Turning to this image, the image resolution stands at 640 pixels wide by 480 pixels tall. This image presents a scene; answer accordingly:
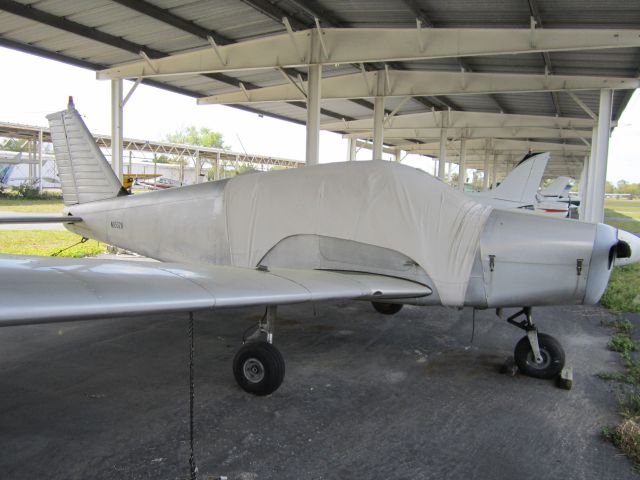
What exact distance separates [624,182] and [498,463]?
216368mm

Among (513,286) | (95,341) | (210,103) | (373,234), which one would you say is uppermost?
(210,103)

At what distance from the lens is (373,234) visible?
4.82 metres

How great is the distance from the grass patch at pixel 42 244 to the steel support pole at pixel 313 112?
242 inches

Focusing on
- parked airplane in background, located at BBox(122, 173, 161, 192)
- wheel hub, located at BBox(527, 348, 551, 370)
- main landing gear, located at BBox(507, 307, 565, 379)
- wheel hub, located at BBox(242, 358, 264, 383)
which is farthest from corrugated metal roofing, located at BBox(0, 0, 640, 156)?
wheel hub, located at BBox(242, 358, 264, 383)

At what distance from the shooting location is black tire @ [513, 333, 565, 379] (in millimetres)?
4598

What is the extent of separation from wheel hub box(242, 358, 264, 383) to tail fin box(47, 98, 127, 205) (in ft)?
14.3

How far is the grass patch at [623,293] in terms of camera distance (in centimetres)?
762

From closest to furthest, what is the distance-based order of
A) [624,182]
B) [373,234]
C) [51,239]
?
[373,234]
[51,239]
[624,182]

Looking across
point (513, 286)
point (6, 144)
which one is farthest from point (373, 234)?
point (6, 144)

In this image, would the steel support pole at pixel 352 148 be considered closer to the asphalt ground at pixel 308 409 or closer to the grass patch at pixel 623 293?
the grass patch at pixel 623 293

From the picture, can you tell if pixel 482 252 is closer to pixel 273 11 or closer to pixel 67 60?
pixel 273 11

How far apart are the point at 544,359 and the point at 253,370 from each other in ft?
9.40

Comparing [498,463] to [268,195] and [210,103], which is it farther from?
[210,103]

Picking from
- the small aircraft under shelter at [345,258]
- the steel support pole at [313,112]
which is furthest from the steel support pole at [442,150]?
the small aircraft under shelter at [345,258]
